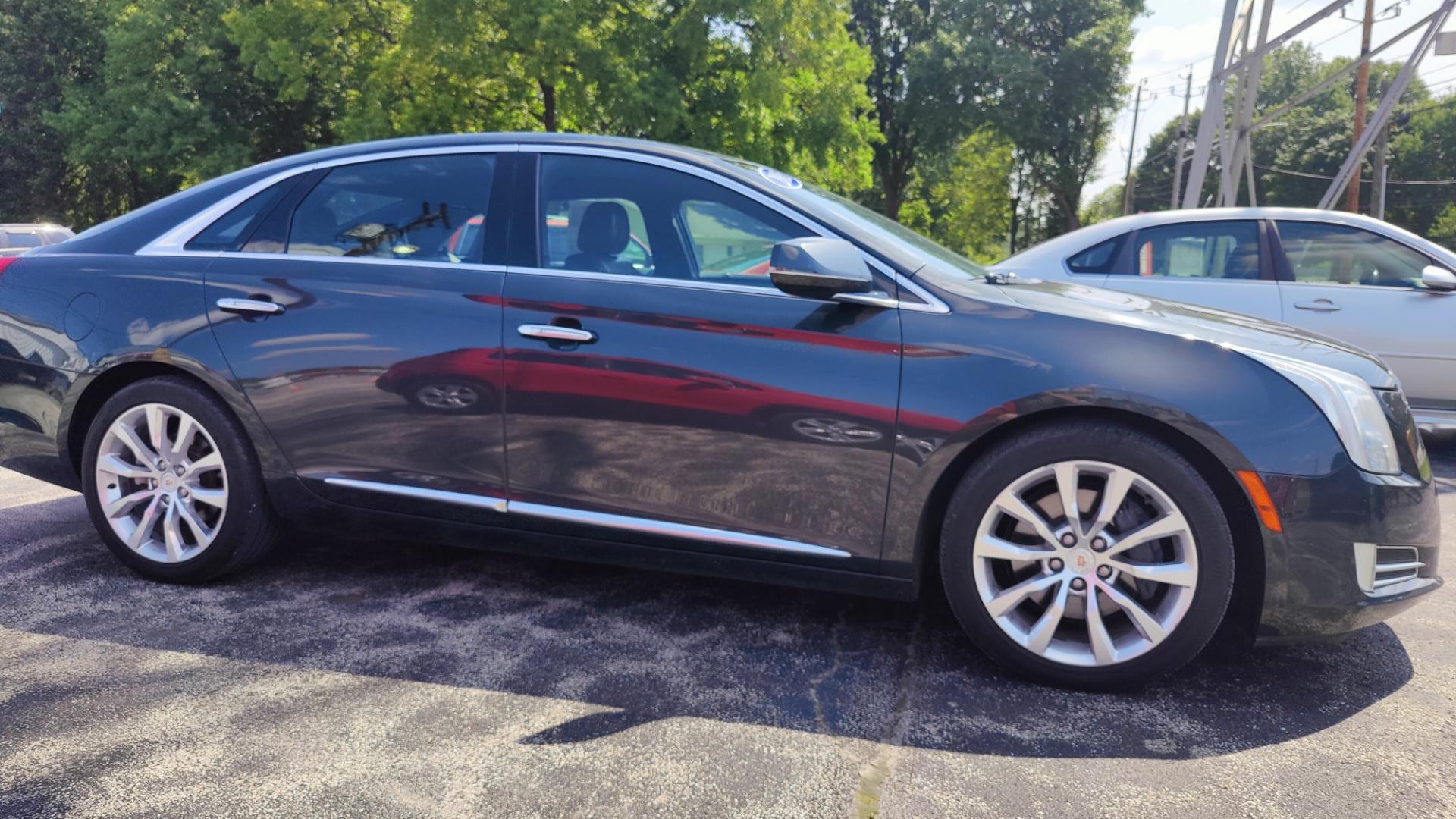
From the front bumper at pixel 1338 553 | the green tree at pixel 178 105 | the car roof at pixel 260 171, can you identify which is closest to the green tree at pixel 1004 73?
the green tree at pixel 178 105

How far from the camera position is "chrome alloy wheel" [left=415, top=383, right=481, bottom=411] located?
318cm

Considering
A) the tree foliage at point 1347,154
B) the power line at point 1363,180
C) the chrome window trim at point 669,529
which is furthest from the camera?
the tree foliage at point 1347,154

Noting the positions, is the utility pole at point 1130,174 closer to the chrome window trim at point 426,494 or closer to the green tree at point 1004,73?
the green tree at point 1004,73

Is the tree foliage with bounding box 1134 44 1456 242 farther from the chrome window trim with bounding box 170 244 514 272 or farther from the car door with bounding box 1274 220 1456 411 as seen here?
the chrome window trim with bounding box 170 244 514 272

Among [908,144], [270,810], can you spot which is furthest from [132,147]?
[270,810]

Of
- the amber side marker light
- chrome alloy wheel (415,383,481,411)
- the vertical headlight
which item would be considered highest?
the vertical headlight

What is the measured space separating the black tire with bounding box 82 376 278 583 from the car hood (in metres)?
2.61

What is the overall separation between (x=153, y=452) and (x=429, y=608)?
1158 mm

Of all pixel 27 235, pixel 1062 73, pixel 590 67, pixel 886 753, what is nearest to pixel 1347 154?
pixel 1062 73

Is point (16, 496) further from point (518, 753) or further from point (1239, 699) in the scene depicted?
point (1239, 699)

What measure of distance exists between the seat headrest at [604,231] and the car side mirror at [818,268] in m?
0.57

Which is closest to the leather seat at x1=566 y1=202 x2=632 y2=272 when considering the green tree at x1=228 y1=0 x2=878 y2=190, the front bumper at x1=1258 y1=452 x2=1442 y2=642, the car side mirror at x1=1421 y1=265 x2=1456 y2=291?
the front bumper at x1=1258 y1=452 x2=1442 y2=642

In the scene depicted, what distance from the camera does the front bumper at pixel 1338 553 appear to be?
261 cm

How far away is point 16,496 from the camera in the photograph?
486 centimetres
